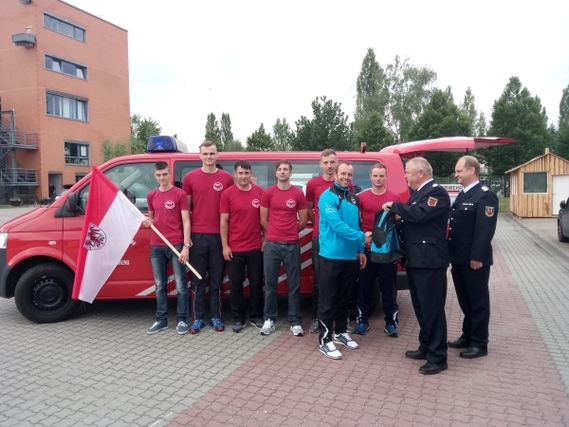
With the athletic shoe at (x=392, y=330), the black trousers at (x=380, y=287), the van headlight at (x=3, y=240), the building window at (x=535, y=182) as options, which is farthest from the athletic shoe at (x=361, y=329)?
the building window at (x=535, y=182)

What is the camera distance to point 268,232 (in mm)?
5422

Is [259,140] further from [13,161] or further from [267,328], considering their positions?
[267,328]

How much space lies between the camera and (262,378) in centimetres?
440

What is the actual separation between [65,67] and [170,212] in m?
39.7

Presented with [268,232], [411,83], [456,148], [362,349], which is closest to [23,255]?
[268,232]

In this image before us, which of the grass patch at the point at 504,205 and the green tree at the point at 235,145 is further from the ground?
the green tree at the point at 235,145

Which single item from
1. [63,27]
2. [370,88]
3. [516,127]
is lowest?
[516,127]

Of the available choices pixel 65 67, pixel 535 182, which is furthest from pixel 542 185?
pixel 65 67

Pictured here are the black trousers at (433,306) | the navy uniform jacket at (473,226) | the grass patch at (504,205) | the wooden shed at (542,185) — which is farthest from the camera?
the grass patch at (504,205)

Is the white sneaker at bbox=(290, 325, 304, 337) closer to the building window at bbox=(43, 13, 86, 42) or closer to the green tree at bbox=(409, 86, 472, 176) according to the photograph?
the green tree at bbox=(409, 86, 472, 176)

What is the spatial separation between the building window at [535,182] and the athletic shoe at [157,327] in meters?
20.7

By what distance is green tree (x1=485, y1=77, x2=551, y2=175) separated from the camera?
35.3 meters

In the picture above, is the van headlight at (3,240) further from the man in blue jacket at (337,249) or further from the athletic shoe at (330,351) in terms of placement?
the athletic shoe at (330,351)

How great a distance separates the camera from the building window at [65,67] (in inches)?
1492
